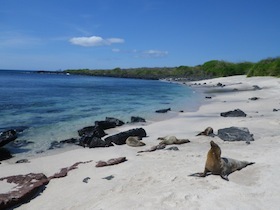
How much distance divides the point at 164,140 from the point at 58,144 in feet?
15.6

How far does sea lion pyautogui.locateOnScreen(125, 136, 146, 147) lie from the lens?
12.5 meters

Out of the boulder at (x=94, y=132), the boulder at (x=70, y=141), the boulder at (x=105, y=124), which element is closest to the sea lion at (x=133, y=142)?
the boulder at (x=94, y=132)

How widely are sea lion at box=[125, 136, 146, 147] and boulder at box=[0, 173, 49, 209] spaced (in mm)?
4160

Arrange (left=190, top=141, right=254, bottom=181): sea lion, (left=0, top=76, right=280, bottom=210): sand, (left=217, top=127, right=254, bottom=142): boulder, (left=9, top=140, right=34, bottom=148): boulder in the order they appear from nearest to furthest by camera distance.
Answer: (left=0, top=76, right=280, bottom=210): sand < (left=190, top=141, right=254, bottom=181): sea lion < (left=217, top=127, right=254, bottom=142): boulder < (left=9, top=140, right=34, bottom=148): boulder

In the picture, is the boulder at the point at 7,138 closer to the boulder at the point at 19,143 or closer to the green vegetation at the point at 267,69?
the boulder at the point at 19,143

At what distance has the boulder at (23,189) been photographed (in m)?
7.48

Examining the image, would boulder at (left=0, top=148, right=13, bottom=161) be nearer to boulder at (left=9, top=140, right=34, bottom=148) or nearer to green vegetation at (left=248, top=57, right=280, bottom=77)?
boulder at (left=9, top=140, right=34, bottom=148)

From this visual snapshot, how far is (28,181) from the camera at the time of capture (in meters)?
8.86

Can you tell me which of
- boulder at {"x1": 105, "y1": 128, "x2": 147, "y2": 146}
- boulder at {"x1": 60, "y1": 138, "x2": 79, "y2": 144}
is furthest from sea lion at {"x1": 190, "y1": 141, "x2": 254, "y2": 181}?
boulder at {"x1": 60, "y1": 138, "x2": 79, "y2": 144}

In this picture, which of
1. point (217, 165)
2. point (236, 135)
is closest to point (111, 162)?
point (217, 165)

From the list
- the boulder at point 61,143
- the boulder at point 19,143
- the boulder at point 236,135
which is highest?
the boulder at point 236,135

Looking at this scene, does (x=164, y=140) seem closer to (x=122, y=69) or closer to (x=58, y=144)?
(x=58, y=144)

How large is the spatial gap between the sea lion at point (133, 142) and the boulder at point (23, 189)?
416 cm

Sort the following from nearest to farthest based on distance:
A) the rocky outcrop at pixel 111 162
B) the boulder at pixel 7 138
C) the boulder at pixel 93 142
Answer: the rocky outcrop at pixel 111 162, the boulder at pixel 93 142, the boulder at pixel 7 138
